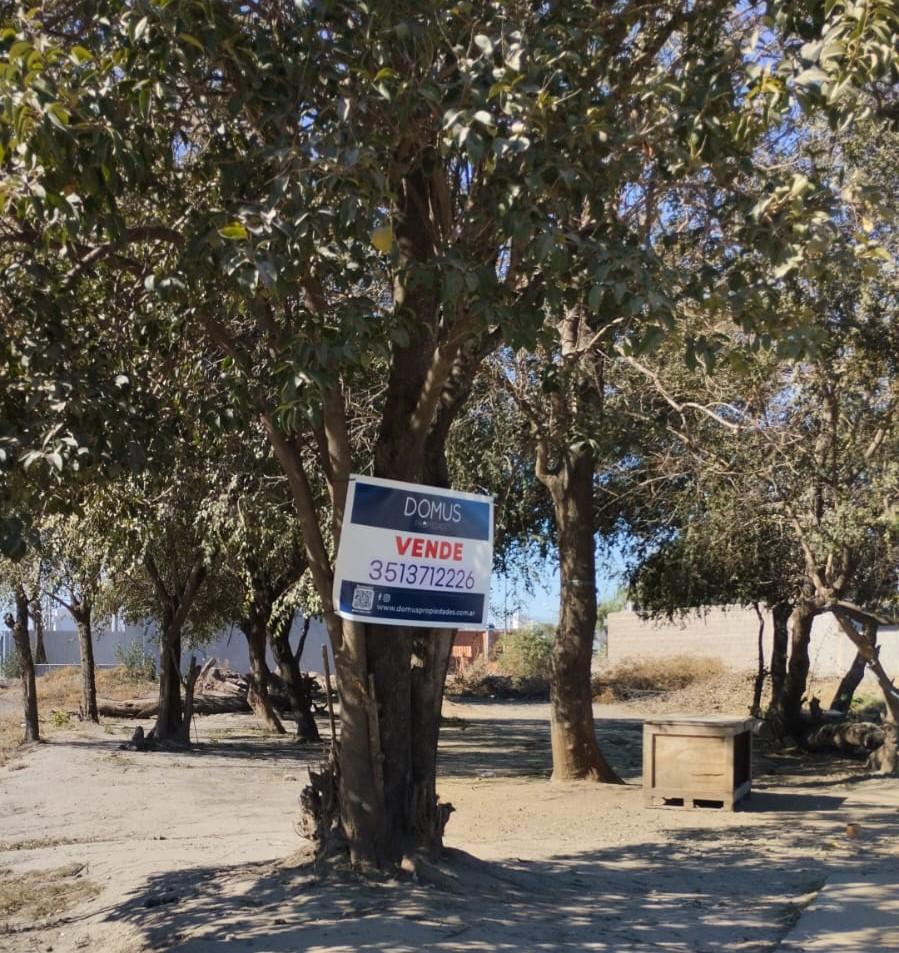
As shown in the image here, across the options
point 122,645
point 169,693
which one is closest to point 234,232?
point 169,693

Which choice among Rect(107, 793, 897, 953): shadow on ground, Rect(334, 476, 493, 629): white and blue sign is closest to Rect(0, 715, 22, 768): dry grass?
Rect(107, 793, 897, 953): shadow on ground

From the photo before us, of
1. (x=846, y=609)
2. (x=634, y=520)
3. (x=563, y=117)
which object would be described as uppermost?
(x=563, y=117)

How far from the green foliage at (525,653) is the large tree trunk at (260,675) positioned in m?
18.3

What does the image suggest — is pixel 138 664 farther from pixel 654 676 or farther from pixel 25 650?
pixel 25 650

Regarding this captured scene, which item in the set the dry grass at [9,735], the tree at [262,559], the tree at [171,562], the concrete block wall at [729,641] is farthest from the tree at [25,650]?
the concrete block wall at [729,641]

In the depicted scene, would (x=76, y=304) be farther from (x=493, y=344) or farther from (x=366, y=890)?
(x=366, y=890)

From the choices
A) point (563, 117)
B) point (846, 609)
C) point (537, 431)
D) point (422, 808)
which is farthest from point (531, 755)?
point (563, 117)

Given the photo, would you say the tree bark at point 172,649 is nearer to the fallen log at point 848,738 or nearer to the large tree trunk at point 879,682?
the large tree trunk at point 879,682

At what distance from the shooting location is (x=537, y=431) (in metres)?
13.3

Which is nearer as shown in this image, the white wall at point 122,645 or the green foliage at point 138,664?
the green foliage at point 138,664

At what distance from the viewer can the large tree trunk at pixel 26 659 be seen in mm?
19656

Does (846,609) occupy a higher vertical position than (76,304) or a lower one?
lower

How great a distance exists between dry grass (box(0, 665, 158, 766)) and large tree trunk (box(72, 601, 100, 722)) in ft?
1.45

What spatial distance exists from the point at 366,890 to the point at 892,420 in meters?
8.45
